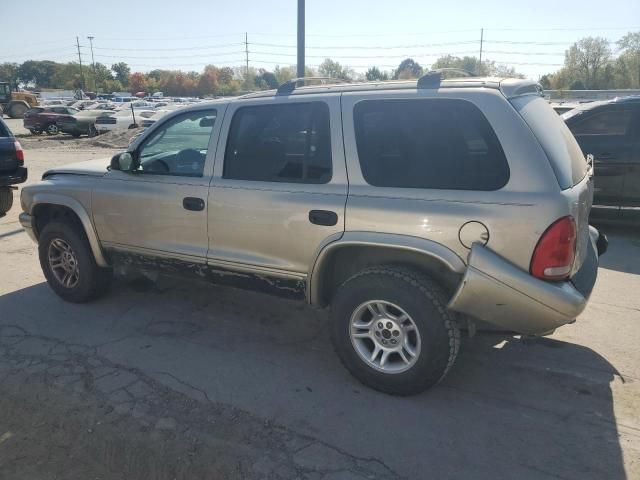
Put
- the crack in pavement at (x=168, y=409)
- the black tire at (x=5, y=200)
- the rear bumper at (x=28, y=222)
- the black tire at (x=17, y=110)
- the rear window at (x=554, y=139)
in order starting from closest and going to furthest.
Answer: the crack in pavement at (x=168, y=409) → the rear window at (x=554, y=139) → the rear bumper at (x=28, y=222) → the black tire at (x=5, y=200) → the black tire at (x=17, y=110)

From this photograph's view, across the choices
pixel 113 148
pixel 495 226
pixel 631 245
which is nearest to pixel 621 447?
pixel 495 226

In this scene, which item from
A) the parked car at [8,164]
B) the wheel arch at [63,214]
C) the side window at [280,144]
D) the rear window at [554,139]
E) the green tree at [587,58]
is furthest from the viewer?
the green tree at [587,58]

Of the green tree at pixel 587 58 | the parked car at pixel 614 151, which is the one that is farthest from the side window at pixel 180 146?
the green tree at pixel 587 58

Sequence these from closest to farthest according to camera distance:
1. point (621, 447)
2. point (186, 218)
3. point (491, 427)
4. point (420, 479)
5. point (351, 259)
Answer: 1. point (420, 479)
2. point (621, 447)
3. point (491, 427)
4. point (351, 259)
5. point (186, 218)

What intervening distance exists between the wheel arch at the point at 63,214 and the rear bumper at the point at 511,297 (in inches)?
124

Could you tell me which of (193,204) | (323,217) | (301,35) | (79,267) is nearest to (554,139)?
(323,217)

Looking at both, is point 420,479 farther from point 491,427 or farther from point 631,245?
point 631,245

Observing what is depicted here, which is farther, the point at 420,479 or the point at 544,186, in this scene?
the point at 544,186

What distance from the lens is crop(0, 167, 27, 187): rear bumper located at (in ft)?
27.5

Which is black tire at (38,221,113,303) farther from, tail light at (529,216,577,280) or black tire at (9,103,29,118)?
black tire at (9,103,29,118)

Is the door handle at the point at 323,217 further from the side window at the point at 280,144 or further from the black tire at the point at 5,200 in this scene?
the black tire at the point at 5,200

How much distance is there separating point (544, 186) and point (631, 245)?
15.7 feet

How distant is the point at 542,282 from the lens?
2.84 m

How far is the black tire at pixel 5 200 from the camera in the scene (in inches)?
344
